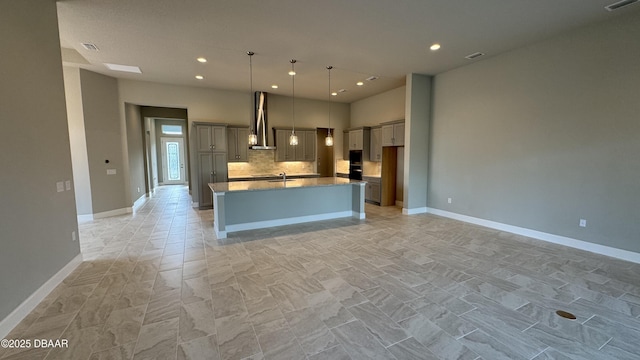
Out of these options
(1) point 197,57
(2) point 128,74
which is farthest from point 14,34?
(2) point 128,74

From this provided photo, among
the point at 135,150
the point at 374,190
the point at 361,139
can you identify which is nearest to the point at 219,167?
the point at 135,150

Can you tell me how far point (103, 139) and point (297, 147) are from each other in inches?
199

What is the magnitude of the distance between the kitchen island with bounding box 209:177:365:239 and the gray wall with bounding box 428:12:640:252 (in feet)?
8.56

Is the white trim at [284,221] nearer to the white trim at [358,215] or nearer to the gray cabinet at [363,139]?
the white trim at [358,215]

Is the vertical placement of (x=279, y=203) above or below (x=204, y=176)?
below

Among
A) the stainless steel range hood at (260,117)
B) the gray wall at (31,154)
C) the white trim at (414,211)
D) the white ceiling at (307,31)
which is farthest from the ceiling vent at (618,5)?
the stainless steel range hood at (260,117)

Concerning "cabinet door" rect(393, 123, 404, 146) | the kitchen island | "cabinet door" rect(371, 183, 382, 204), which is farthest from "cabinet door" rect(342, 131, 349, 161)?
the kitchen island

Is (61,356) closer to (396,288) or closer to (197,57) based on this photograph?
(396,288)

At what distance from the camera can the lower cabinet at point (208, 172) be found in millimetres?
7148

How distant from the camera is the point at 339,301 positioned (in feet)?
8.60

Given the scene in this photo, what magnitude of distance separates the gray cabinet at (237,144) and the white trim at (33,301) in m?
4.70

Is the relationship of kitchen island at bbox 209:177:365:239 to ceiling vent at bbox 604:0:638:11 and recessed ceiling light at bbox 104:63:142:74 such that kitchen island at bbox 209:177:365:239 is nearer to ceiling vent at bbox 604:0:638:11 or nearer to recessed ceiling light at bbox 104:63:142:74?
recessed ceiling light at bbox 104:63:142:74

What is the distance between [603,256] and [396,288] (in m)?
3.47

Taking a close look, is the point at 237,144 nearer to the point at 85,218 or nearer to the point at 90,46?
the point at 90,46
